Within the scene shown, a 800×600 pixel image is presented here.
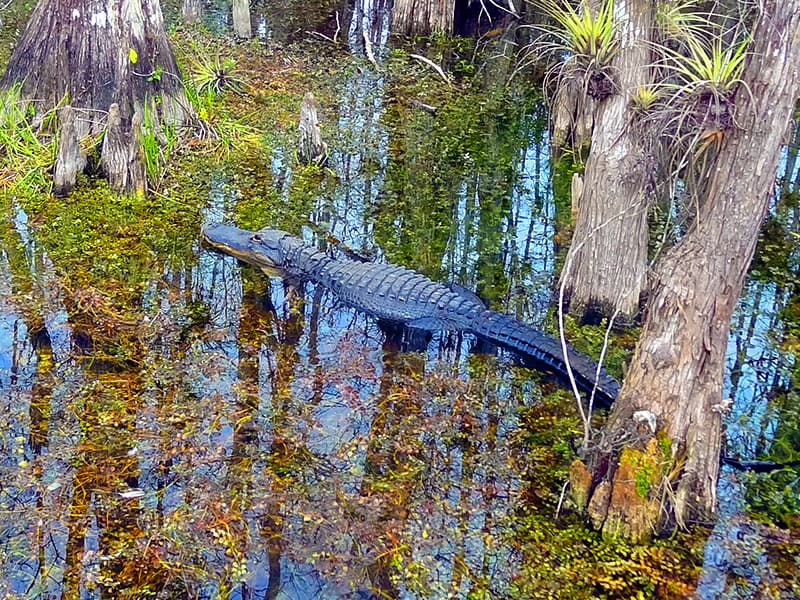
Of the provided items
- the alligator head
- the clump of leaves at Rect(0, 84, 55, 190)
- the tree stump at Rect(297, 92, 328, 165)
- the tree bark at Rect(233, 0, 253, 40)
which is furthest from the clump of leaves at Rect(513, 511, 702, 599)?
the tree bark at Rect(233, 0, 253, 40)

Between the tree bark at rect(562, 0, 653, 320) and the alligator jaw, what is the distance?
2146 mm

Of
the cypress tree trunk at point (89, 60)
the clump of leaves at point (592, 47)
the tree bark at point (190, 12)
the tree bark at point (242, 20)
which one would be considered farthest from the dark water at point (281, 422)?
the tree bark at point (190, 12)

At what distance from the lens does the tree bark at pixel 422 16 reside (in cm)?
1117

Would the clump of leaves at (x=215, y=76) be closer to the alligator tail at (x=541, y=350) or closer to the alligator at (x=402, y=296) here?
the alligator at (x=402, y=296)

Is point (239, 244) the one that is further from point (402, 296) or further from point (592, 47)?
point (592, 47)

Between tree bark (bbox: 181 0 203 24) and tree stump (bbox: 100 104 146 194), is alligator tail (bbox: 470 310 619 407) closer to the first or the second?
tree stump (bbox: 100 104 146 194)

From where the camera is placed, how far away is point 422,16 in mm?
11234

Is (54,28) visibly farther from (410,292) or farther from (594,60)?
(594,60)

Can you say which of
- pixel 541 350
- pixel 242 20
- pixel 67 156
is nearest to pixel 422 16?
pixel 242 20

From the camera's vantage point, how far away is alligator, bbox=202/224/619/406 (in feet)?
18.1

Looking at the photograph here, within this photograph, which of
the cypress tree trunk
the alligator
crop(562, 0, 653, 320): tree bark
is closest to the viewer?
crop(562, 0, 653, 320): tree bark

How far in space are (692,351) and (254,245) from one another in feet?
11.2

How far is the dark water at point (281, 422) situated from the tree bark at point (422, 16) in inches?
182

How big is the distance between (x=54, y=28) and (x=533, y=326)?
4.89m
